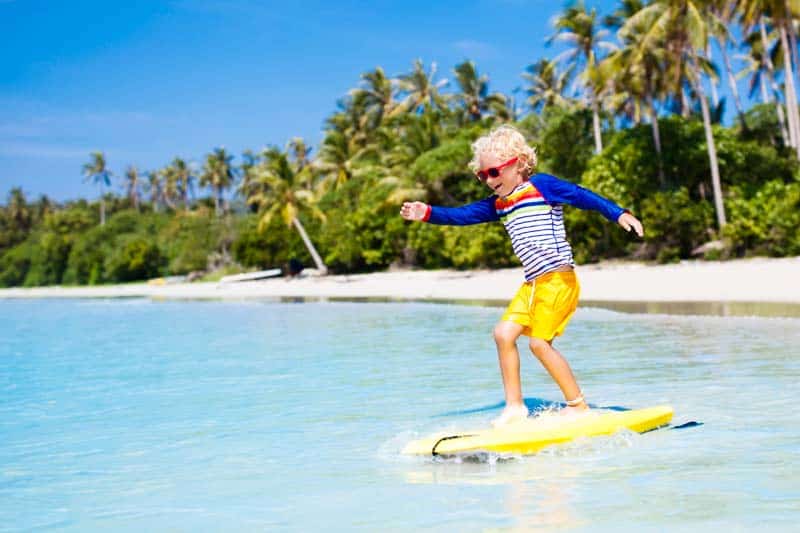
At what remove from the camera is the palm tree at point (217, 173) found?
82.4 metres

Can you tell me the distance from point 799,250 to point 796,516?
23600 mm

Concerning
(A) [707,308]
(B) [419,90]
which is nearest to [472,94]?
(B) [419,90]

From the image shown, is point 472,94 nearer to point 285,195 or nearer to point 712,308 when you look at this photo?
point 285,195

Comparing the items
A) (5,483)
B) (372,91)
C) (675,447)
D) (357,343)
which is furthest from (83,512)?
(372,91)

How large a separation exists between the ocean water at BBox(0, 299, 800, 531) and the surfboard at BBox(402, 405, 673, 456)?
2.7 inches

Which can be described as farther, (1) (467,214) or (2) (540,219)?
(1) (467,214)

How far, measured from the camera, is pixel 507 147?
4.83 metres

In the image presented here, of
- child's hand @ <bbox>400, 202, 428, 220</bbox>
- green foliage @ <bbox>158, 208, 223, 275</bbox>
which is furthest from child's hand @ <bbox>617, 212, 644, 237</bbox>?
green foliage @ <bbox>158, 208, 223, 275</bbox>

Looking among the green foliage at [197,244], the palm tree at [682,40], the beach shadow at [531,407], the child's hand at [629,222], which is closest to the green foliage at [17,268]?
the green foliage at [197,244]

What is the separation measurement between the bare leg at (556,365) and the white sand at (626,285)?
11673 mm

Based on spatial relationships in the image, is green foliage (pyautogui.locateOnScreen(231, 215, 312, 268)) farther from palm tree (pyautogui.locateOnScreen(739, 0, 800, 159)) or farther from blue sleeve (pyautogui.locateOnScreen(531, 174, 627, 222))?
blue sleeve (pyautogui.locateOnScreen(531, 174, 627, 222))

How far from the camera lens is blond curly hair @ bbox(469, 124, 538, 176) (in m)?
4.84

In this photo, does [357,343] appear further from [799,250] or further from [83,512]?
[799,250]

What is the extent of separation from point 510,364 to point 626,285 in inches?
691
